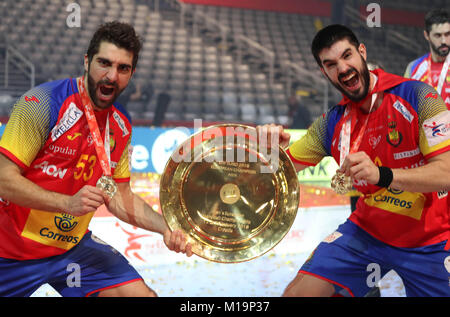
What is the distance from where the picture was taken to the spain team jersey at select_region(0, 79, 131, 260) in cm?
186

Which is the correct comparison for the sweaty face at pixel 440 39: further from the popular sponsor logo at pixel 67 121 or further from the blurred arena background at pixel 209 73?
the popular sponsor logo at pixel 67 121

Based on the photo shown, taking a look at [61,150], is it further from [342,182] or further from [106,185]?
[342,182]

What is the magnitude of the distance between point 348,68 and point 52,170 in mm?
1295

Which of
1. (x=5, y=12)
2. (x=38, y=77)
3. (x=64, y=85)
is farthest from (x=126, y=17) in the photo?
(x=64, y=85)

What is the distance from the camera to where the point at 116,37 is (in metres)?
1.92

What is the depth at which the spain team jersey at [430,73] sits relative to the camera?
3.36 metres

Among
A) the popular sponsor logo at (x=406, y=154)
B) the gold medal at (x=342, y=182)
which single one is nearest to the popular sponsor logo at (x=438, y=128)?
the popular sponsor logo at (x=406, y=154)

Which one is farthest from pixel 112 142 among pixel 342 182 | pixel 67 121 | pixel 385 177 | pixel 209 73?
pixel 209 73

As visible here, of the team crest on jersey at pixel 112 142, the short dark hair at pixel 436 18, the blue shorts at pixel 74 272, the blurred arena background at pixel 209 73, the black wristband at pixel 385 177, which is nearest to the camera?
the black wristband at pixel 385 177

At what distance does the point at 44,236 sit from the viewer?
1.99 meters

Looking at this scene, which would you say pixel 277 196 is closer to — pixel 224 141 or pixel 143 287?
pixel 224 141

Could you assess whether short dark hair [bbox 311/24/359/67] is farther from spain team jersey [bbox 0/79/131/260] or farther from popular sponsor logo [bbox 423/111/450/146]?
spain team jersey [bbox 0/79/131/260]

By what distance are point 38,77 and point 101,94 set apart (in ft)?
27.0

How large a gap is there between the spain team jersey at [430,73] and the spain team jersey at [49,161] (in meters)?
2.44
